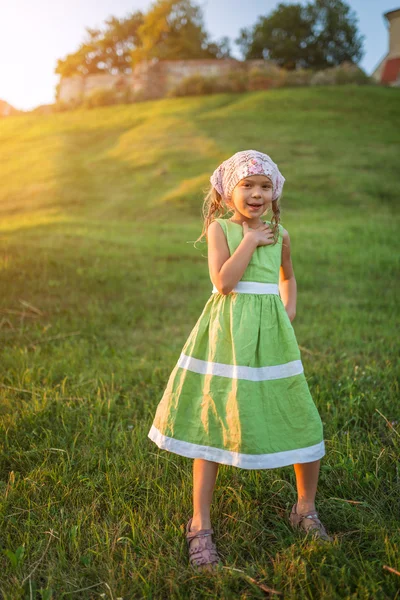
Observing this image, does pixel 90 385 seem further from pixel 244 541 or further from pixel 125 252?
pixel 125 252

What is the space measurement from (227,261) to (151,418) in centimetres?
139

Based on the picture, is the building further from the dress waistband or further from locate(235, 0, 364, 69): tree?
the dress waistband

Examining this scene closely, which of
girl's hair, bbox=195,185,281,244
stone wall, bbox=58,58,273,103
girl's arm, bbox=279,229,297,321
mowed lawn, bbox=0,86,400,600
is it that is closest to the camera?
mowed lawn, bbox=0,86,400,600

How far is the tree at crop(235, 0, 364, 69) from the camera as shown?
37.6 m

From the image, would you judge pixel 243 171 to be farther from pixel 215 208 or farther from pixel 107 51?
pixel 107 51

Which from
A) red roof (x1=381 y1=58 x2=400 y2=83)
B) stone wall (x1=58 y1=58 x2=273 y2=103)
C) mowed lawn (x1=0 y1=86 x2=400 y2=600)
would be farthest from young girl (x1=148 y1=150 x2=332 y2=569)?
red roof (x1=381 y1=58 x2=400 y2=83)

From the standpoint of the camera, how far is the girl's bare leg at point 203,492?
1.98 meters

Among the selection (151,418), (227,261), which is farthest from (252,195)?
(151,418)

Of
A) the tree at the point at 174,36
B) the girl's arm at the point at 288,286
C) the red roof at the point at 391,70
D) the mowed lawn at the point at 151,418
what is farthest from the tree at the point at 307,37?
the girl's arm at the point at 288,286

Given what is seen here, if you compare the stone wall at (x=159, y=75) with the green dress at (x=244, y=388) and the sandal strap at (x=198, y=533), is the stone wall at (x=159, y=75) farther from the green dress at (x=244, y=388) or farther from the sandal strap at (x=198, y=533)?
the sandal strap at (x=198, y=533)

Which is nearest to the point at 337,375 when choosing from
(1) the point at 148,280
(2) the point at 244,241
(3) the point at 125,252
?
(2) the point at 244,241

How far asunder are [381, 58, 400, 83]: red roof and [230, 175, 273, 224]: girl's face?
29.7 m

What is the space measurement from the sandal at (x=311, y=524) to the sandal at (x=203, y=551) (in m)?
0.34

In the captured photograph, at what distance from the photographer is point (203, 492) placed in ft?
6.51
